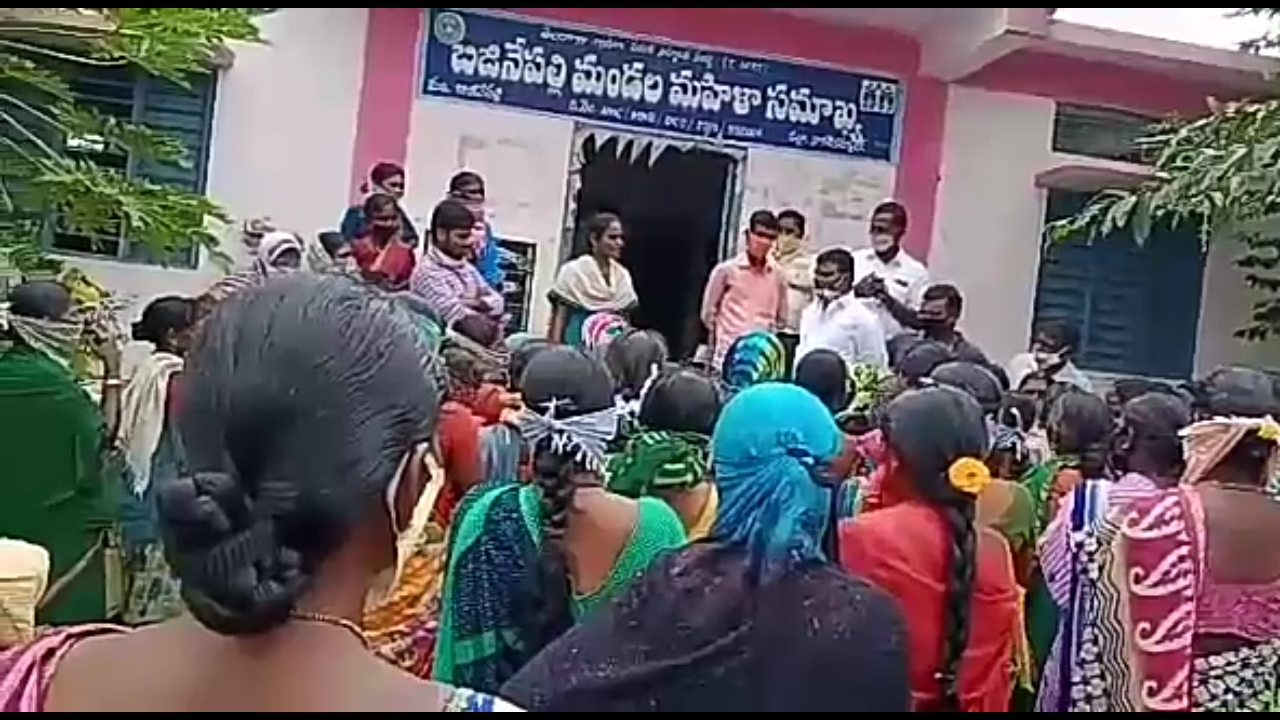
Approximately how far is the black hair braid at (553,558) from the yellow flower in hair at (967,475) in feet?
2.41

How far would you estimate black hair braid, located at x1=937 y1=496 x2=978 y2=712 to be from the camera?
3.62 metres

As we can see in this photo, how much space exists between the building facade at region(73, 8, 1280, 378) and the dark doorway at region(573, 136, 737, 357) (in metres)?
0.04

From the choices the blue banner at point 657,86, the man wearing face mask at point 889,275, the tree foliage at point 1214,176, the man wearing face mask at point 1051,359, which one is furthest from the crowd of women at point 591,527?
the blue banner at point 657,86

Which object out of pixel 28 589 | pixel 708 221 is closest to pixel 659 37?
pixel 708 221

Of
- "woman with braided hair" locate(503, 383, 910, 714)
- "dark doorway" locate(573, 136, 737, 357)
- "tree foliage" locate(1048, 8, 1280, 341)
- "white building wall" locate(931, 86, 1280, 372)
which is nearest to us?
"woman with braided hair" locate(503, 383, 910, 714)

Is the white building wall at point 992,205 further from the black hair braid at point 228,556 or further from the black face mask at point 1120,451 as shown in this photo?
the black hair braid at point 228,556

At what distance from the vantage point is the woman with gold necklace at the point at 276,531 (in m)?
1.78

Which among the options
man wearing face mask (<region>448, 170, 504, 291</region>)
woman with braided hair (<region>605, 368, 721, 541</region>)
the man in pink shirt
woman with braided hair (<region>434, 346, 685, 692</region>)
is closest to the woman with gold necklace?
woman with braided hair (<region>434, 346, 685, 692</region>)

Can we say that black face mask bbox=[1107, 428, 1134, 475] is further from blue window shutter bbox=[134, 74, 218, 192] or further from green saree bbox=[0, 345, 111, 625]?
blue window shutter bbox=[134, 74, 218, 192]

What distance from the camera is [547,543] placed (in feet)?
11.8

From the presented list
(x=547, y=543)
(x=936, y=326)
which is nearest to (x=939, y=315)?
(x=936, y=326)

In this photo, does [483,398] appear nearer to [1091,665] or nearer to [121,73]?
[1091,665]

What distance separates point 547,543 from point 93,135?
251 centimetres

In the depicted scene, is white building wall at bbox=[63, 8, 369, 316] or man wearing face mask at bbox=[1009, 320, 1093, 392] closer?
man wearing face mask at bbox=[1009, 320, 1093, 392]
